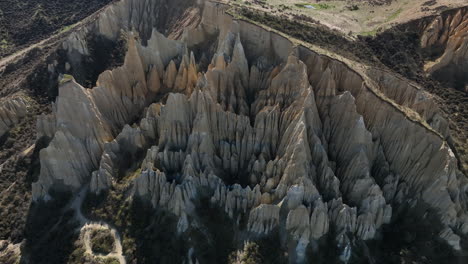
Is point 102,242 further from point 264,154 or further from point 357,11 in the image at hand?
point 357,11

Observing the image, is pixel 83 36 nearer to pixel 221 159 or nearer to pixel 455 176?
pixel 221 159

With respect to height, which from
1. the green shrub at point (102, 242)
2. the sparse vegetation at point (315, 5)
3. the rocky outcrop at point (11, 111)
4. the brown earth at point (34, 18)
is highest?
the sparse vegetation at point (315, 5)

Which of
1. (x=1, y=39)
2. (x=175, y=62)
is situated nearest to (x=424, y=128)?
(x=175, y=62)

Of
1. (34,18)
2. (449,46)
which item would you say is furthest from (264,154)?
(34,18)

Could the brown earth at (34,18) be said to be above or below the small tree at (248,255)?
above

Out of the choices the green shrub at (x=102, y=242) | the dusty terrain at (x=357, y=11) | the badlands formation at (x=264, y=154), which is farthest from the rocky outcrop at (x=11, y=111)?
the dusty terrain at (x=357, y=11)

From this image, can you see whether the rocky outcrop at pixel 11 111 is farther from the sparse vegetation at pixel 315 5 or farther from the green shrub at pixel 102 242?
the sparse vegetation at pixel 315 5
